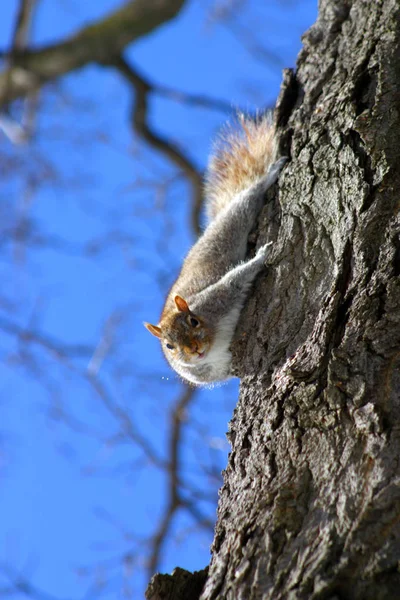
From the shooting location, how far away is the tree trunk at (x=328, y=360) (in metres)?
1.50

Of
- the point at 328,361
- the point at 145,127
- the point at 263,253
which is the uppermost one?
the point at 145,127

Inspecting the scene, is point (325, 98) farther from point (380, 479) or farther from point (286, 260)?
point (380, 479)

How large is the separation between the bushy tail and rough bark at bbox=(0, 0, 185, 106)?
8.62ft

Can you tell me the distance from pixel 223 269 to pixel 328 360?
1550 mm

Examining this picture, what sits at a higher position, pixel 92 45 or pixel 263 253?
pixel 92 45

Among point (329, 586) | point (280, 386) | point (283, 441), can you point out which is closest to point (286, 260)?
Result: point (280, 386)

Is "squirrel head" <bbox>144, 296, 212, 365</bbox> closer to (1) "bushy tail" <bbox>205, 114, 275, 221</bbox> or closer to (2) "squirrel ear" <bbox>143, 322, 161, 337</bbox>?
(2) "squirrel ear" <bbox>143, 322, 161, 337</bbox>

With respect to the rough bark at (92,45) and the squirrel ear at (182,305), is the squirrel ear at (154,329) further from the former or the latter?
the rough bark at (92,45)

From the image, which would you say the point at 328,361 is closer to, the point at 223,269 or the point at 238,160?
the point at 223,269

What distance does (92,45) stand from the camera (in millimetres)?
5980

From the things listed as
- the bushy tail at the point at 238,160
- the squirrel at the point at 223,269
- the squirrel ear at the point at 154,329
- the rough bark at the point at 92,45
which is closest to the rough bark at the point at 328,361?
the squirrel at the point at 223,269

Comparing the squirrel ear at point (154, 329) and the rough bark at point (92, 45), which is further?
the rough bark at point (92, 45)

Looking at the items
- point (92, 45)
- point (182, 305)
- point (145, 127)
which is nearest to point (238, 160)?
point (182, 305)

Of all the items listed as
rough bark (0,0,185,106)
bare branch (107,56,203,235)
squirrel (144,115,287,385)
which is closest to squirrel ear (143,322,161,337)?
squirrel (144,115,287,385)
